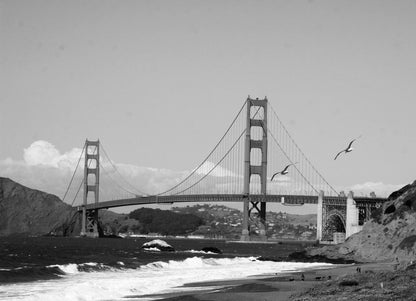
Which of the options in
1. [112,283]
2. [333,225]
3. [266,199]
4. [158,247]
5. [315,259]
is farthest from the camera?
[333,225]

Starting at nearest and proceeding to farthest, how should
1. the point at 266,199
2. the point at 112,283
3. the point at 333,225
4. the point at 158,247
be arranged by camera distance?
1. the point at 112,283
2. the point at 158,247
3. the point at 266,199
4. the point at 333,225

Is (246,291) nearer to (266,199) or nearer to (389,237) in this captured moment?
(389,237)

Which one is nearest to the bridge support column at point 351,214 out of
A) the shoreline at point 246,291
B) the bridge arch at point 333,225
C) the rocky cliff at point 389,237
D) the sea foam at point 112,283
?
the bridge arch at point 333,225

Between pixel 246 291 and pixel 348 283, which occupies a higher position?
pixel 348 283

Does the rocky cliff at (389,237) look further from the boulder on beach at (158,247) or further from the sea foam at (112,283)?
the boulder on beach at (158,247)

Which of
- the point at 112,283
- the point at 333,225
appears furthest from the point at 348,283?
the point at 333,225

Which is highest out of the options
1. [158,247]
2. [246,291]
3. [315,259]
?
[158,247]

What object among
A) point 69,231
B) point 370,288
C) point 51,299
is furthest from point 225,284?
point 69,231

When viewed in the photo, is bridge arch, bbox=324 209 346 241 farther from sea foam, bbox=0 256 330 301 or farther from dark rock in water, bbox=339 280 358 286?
dark rock in water, bbox=339 280 358 286

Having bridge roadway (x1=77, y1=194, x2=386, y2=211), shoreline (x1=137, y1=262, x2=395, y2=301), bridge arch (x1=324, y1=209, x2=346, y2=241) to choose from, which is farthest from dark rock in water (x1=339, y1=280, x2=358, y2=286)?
bridge arch (x1=324, y1=209, x2=346, y2=241)

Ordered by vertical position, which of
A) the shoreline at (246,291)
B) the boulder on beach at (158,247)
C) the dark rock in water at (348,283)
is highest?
the boulder on beach at (158,247)
